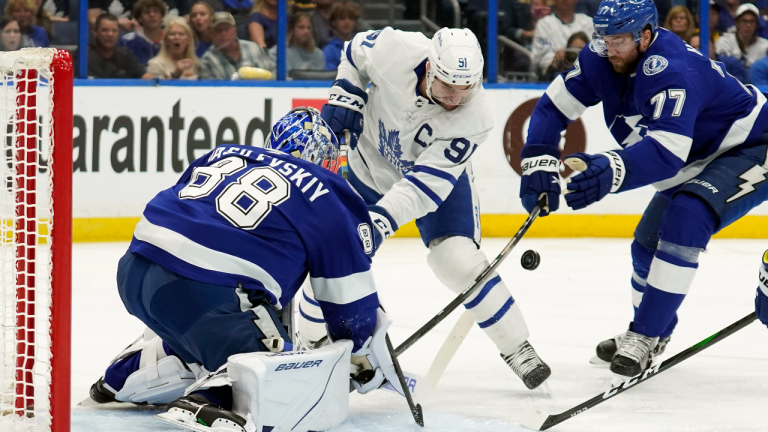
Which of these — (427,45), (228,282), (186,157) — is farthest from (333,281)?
(186,157)

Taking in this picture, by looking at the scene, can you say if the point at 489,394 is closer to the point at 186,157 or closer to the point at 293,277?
the point at 293,277

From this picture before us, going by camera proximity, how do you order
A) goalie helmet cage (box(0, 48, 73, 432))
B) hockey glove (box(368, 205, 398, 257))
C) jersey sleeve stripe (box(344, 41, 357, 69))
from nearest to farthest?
goalie helmet cage (box(0, 48, 73, 432)) → hockey glove (box(368, 205, 398, 257)) → jersey sleeve stripe (box(344, 41, 357, 69))

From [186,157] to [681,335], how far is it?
10.2ft

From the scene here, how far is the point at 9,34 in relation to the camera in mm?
5434

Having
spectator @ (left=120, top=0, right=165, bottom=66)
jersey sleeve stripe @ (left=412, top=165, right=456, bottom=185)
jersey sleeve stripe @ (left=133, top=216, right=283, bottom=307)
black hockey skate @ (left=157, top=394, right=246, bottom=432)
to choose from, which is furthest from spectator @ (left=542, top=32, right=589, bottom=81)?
black hockey skate @ (left=157, top=394, right=246, bottom=432)

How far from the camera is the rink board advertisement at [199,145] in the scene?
17.9ft

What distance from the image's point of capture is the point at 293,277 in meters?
2.09

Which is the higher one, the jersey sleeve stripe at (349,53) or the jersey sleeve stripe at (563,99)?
the jersey sleeve stripe at (349,53)

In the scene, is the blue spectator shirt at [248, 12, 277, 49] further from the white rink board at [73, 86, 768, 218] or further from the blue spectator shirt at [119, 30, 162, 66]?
the blue spectator shirt at [119, 30, 162, 66]

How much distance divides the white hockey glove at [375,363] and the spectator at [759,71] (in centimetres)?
452

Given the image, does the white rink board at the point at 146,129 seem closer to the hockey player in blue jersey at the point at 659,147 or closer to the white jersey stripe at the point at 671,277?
the hockey player in blue jersey at the point at 659,147

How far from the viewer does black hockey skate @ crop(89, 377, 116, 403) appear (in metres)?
2.37

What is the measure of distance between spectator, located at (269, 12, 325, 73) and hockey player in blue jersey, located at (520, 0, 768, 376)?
2949 mm

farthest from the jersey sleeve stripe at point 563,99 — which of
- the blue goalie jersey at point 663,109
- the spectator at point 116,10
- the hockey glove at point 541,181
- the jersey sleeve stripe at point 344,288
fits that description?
the spectator at point 116,10
